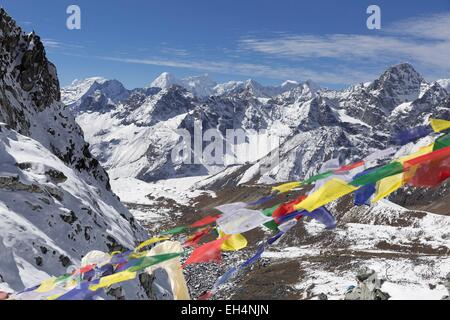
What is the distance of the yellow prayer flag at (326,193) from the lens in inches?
207

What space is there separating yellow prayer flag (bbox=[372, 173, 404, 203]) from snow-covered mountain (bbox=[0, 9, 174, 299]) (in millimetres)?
13855

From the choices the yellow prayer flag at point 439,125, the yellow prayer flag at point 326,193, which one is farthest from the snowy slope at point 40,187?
the yellow prayer flag at point 439,125

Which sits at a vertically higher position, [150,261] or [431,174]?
[431,174]

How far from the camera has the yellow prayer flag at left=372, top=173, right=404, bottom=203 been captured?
202 inches

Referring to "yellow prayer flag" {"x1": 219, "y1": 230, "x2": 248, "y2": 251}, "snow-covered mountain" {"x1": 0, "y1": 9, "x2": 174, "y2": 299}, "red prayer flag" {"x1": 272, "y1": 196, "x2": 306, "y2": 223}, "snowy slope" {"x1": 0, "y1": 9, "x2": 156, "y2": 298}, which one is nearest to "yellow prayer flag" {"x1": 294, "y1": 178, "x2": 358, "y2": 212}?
"red prayer flag" {"x1": 272, "y1": 196, "x2": 306, "y2": 223}

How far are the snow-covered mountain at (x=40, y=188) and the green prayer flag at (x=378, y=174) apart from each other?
13764 mm

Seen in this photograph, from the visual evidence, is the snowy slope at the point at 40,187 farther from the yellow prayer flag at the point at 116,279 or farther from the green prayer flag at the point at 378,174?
the green prayer flag at the point at 378,174

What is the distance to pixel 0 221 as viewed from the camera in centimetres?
1923

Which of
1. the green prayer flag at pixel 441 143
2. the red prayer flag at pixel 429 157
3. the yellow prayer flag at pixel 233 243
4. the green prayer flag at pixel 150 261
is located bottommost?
the green prayer flag at pixel 150 261

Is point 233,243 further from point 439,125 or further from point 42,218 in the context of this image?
point 42,218

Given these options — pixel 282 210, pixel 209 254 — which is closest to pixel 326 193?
pixel 282 210

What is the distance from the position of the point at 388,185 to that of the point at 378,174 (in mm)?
190

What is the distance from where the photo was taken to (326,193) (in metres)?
5.41
